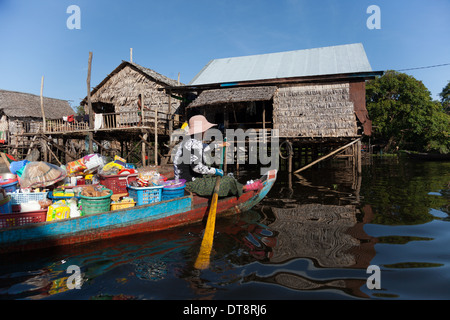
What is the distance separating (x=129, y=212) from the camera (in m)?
4.52

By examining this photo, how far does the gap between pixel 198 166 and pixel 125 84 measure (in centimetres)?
1417

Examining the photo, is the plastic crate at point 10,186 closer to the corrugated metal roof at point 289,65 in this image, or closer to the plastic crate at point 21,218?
the plastic crate at point 21,218

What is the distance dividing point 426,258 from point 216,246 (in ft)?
9.71

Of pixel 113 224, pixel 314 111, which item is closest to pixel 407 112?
pixel 314 111

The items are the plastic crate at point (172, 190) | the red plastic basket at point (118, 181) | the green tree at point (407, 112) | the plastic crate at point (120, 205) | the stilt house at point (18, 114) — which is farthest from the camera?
the green tree at point (407, 112)

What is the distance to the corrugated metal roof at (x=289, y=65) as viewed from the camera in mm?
12052

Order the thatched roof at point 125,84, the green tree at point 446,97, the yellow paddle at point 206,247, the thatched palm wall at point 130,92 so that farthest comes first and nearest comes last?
the green tree at point 446,97 → the thatched roof at point 125,84 → the thatched palm wall at point 130,92 → the yellow paddle at point 206,247

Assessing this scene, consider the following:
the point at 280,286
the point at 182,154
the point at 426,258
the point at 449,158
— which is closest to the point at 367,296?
the point at 280,286

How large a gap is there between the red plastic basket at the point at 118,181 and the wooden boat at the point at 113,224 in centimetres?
125

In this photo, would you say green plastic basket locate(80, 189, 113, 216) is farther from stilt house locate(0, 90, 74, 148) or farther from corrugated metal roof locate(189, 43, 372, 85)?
stilt house locate(0, 90, 74, 148)

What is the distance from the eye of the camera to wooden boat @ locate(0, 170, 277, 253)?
382 centimetres

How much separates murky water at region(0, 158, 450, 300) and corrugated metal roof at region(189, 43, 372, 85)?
8.11 metres

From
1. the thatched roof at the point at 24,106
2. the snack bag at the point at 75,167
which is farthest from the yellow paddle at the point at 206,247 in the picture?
the thatched roof at the point at 24,106

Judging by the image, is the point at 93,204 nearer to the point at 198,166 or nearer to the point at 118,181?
the point at 118,181
